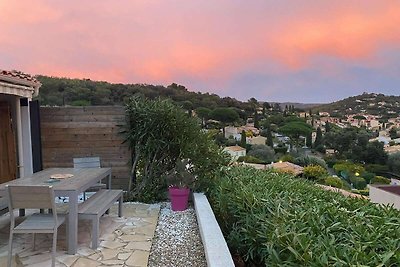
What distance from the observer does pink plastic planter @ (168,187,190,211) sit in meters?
6.06

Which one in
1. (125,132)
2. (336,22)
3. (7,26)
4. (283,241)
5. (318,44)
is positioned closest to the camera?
(283,241)

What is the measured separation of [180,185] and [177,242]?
1656 millimetres

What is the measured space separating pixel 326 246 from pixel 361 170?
28671 mm

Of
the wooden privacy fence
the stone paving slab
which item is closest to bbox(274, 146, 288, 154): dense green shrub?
the wooden privacy fence

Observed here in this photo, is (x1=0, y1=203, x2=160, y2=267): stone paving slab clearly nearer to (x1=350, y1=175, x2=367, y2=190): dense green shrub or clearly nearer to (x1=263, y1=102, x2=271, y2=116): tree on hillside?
(x1=350, y1=175, x2=367, y2=190): dense green shrub

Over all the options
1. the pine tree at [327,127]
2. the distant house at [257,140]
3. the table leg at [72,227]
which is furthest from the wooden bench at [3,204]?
the pine tree at [327,127]

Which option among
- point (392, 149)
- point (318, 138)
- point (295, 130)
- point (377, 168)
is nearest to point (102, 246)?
point (377, 168)

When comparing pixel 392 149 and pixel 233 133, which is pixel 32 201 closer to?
pixel 233 133

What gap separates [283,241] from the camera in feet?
8.16

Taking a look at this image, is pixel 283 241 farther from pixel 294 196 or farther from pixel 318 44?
pixel 318 44

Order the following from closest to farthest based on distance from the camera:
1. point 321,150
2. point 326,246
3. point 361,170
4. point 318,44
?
point 326,246 → point 318,44 → point 361,170 → point 321,150

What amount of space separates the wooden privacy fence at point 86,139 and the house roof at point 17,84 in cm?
88

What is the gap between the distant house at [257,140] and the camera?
30.0m

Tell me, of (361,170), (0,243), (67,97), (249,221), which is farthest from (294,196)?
(361,170)
